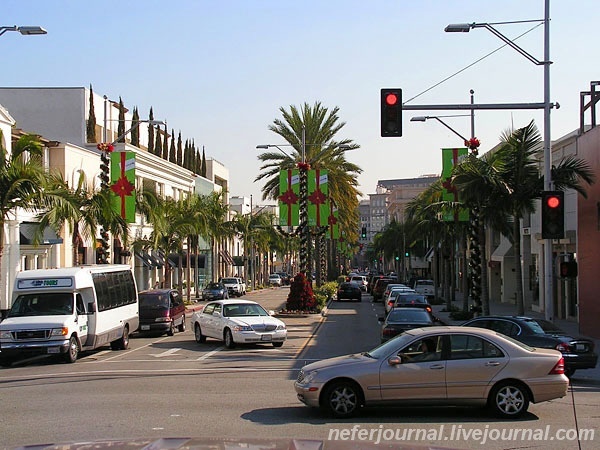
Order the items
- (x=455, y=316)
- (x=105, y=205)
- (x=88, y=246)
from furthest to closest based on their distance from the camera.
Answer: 1. (x=88, y=246)
2. (x=455, y=316)
3. (x=105, y=205)

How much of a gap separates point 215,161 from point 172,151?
74.9ft

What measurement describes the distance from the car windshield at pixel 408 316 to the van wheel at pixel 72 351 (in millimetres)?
9271

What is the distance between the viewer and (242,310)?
25.7 meters

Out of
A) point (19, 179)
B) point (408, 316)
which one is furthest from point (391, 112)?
point (19, 179)

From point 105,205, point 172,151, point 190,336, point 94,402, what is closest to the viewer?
point 94,402

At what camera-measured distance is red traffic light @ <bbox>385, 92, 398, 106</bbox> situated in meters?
18.8

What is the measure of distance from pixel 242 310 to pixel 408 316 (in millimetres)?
5474

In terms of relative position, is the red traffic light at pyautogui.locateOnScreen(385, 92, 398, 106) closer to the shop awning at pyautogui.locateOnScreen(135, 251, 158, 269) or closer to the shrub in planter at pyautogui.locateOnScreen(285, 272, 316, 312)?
the shrub in planter at pyautogui.locateOnScreen(285, 272, 316, 312)

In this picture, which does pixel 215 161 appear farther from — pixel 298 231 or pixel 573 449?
pixel 573 449

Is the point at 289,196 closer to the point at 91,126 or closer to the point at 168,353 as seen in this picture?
the point at 168,353

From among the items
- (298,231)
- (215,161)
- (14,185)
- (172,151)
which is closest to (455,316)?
(298,231)

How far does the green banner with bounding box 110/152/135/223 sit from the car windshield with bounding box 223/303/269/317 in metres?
11.5

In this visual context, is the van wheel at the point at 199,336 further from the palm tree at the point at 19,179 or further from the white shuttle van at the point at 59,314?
the palm tree at the point at 19,179

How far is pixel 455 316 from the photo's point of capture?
120 ft
